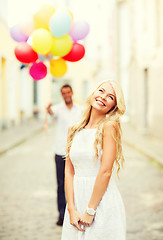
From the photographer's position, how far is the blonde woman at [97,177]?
239 cm

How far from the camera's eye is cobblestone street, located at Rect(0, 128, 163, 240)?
4.60 meters

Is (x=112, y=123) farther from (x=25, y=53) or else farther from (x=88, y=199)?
(x=25, y=53)

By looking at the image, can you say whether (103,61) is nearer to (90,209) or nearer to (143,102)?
(143,102)

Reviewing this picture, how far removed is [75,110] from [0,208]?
194cm

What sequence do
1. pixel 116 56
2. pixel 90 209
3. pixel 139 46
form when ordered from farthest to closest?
1. pixel 116 56
2. pixel 139 46
3. pixel 90 209

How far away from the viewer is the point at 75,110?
4906 mm

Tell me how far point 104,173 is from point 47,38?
242cm

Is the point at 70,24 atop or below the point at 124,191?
atop

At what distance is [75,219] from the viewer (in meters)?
2.43

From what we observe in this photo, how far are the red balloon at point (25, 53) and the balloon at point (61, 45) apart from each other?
0.24 metres

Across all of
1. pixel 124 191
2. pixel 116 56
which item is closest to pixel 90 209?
pixel 124 191

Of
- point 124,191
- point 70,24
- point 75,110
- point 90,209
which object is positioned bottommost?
point 124,191

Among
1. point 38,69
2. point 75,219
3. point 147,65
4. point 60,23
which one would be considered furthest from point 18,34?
point 147,65

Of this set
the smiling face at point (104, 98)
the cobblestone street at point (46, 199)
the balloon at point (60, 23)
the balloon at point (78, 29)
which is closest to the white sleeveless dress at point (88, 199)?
the smiling face at point (104, 98)
